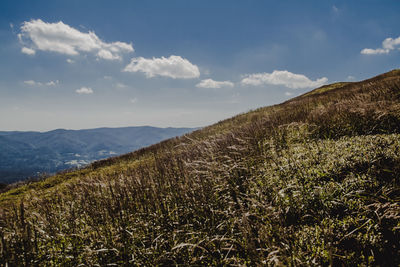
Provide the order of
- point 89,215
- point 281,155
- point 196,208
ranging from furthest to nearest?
point 281,155
point 89,215
point 196,208

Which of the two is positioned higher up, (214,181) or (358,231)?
(214,181)

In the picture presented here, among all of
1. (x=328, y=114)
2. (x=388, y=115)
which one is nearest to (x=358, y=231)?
(x=388, y=115)

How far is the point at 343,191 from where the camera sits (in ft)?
9.88

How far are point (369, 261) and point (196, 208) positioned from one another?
2.43 metres

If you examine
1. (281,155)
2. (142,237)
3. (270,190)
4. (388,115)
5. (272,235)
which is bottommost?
(142,237)

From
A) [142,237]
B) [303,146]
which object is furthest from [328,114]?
[142,237]

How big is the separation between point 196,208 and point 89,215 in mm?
2612

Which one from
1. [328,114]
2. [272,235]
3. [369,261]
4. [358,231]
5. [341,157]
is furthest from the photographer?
[328,114]

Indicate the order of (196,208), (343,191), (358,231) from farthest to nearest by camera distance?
(196,208) < (343,191) < (358,231)

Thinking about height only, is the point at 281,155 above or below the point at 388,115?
below

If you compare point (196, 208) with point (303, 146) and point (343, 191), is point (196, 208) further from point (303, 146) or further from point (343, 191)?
point (303, 146)

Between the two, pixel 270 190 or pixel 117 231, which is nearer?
pixel 117 231

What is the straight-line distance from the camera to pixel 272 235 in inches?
103

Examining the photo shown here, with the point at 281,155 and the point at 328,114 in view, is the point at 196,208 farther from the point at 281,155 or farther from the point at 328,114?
the point at 328,114
